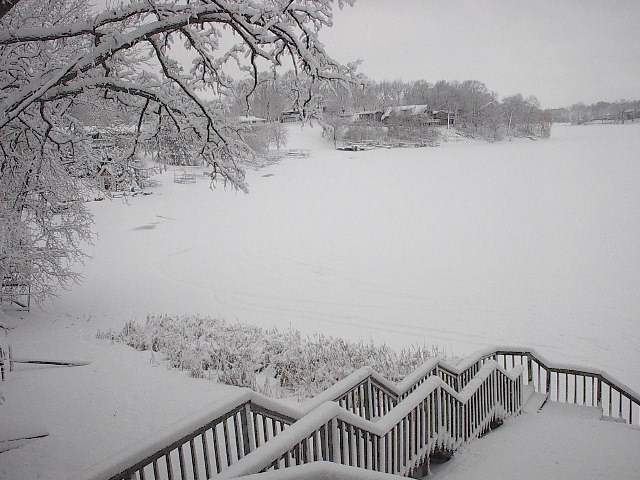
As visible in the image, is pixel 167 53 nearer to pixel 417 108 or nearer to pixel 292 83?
pixel 292 83

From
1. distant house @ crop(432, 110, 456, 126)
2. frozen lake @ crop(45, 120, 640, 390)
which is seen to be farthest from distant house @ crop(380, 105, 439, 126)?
frozen lake @ crop(45, 120, 640, 390)

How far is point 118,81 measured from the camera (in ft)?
22.0

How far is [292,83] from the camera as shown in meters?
8.27

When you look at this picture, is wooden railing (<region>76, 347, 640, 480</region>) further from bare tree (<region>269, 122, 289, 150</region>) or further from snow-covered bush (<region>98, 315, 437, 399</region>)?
bare tree (<region>269, 122, 289, 150</region>)

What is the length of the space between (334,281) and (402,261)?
5.18 meters

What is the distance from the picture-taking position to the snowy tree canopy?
5.98 meters

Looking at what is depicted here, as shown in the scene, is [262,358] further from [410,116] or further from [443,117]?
[443,117]

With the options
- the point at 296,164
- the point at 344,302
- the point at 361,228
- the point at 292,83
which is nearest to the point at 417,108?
the point at 296,164

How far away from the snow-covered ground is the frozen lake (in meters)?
0.11

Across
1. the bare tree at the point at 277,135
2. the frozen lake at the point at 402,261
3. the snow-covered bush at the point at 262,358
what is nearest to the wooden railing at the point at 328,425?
the snow-covered bush at the point at 262,358

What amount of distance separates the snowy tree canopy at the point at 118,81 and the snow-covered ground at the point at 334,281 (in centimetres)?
410

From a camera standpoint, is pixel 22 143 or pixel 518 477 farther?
pixel 22 143

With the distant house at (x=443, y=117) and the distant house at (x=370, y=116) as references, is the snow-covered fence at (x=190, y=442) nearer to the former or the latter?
the distant house at (x=370, y=116)

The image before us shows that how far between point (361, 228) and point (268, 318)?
1756 centimetres
